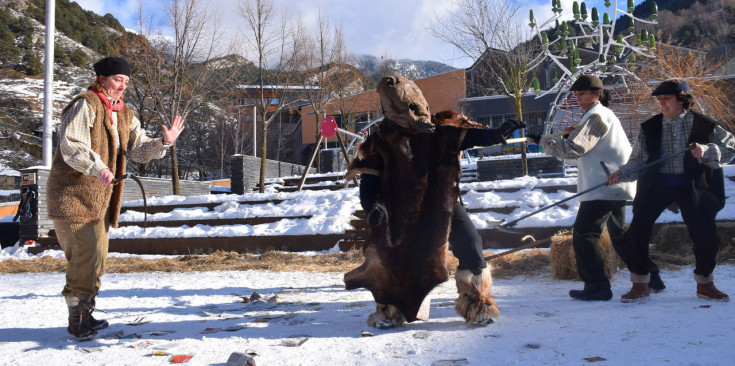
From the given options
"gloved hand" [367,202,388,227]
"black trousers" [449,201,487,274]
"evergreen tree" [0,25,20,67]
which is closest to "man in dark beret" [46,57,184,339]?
"gloved hand" [367,202,388,227]

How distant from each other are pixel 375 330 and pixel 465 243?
2.75ft

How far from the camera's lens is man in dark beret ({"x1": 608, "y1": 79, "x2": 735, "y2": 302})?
3676mm

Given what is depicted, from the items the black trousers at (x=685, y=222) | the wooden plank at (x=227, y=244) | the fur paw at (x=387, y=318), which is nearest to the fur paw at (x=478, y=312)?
the fur paw at (x=387, y=318)

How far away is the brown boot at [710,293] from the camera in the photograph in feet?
11.8

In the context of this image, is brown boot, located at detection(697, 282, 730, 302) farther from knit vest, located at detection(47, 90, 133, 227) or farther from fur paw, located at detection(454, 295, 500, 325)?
knit vest, located at detection(47, 90, 133, 227)

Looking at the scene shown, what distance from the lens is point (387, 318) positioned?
10.9ft

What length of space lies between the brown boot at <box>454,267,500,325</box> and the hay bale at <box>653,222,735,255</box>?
12.2 feet

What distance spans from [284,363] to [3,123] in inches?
1576

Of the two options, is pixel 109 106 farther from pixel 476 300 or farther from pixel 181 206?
pixel 181 206

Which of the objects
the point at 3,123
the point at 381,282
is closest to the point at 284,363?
the point at 381,282

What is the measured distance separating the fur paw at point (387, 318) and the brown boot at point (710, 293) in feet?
7.54

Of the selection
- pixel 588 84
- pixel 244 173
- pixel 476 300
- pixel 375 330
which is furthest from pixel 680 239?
pixel 244 173

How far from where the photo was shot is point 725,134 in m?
3.71

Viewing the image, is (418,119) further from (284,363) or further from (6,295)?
(6,295)
